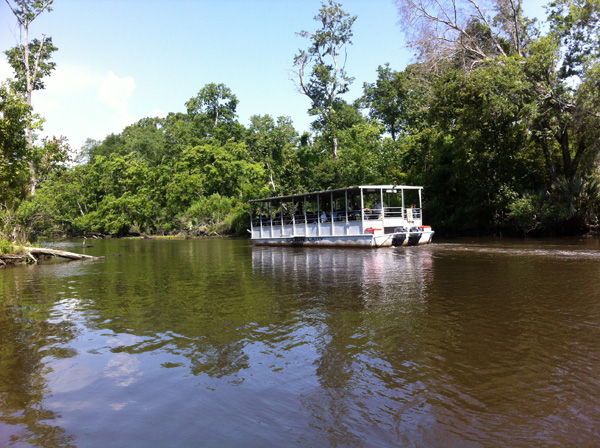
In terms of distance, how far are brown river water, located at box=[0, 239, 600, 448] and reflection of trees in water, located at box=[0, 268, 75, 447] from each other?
24 mm

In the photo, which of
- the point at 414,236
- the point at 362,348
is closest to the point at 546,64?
the point at 414,236

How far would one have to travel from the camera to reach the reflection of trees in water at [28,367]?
419 cm

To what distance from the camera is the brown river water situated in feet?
13.3

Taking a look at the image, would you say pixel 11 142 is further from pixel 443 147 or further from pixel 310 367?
pixel 443 147

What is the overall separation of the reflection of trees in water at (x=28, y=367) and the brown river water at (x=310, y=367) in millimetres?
24

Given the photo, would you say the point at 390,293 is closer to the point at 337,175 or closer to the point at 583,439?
the point at 583,439

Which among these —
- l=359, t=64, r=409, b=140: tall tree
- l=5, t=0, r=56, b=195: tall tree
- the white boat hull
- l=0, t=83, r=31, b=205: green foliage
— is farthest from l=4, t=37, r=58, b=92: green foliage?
l=359, t=64, r=409, b=140: tall tree

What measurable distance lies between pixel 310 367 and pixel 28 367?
152 inches

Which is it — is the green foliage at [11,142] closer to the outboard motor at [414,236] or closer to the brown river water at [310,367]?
the brown river water at [310,367]

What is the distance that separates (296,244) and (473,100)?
1508 cm

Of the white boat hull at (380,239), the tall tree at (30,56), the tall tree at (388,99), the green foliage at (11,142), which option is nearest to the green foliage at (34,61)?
the tall tree at (30,56)

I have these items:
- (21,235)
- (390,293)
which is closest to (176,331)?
(390,293)

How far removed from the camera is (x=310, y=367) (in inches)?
225

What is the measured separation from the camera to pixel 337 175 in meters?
48.1
